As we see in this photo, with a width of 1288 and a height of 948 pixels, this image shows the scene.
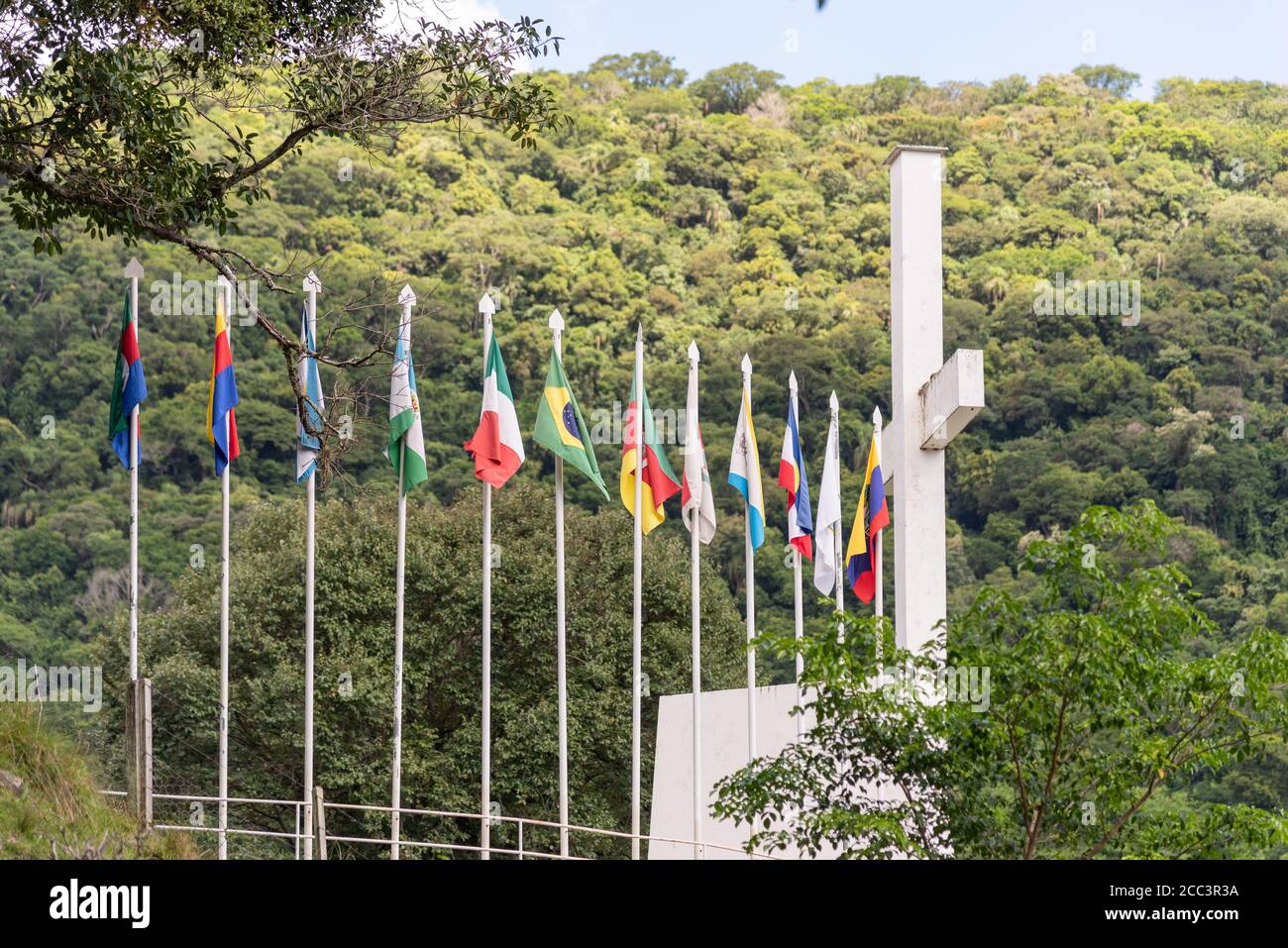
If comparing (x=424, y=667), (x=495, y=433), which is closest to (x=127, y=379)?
(x=495, y=433)

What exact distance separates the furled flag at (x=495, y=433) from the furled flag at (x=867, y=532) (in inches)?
165

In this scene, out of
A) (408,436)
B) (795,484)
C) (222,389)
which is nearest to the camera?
(222,389)

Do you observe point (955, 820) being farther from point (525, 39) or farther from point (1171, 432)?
point (1171, 432)

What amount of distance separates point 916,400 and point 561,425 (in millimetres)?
7115

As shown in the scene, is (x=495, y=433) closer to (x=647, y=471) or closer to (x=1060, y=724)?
(x=647, y=471)

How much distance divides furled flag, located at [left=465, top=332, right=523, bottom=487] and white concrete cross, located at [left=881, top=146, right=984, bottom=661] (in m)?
7.13

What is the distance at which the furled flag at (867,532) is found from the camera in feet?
61.3

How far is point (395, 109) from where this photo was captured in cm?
1215

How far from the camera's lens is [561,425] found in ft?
63.6

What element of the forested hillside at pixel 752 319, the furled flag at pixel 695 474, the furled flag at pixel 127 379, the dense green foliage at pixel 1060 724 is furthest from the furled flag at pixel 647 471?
the forested hillside at pixel 752 319

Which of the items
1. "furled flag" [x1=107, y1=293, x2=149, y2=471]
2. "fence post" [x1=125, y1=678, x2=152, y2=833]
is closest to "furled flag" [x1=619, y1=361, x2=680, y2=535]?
"furled flag" [x1=107, y1=293, x2=149, y2=471]

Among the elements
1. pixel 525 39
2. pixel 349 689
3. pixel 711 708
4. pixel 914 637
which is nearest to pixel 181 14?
pixel 525 39

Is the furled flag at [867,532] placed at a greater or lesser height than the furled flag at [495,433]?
lesser

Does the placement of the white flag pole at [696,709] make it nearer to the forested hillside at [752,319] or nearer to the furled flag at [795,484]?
the furled flag at [795,484]
